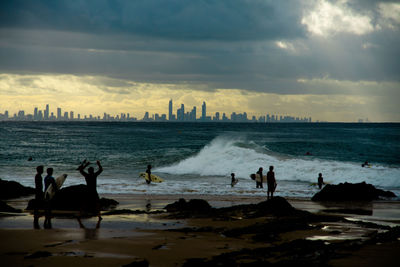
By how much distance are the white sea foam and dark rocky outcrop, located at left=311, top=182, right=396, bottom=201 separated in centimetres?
924

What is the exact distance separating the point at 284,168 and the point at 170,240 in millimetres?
29625

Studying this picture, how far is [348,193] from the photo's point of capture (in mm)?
22047

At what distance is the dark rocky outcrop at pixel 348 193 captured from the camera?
2170cm

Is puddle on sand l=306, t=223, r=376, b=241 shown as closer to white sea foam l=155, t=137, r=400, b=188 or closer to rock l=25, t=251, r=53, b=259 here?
rock l=25, t=251, r=53, b=259

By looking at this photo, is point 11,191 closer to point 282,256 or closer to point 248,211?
point 248,211

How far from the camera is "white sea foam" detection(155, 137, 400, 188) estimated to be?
33.3m

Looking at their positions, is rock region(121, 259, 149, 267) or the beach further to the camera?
the beach

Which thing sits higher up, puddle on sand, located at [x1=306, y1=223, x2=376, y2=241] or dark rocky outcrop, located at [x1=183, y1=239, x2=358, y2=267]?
dark rocky outcrop, located at [x1=183, y1=239, x2=358, y2=267]

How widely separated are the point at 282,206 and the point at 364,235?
4.02 meters

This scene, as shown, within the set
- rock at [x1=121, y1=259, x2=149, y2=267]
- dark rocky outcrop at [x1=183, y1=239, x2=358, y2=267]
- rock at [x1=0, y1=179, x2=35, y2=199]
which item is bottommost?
rock at [x1=0, y1=179, x2=35, y2=199]

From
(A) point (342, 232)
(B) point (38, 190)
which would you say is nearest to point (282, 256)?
(A) point (342, 232)

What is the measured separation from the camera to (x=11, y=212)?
15.6 metres

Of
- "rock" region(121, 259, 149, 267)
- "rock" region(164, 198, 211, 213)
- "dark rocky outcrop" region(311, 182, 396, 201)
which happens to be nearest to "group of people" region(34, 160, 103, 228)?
"rock" region(164, 198, 211, 213)

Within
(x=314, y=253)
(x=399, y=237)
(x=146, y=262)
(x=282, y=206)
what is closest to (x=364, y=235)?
(x=399, y=237)
